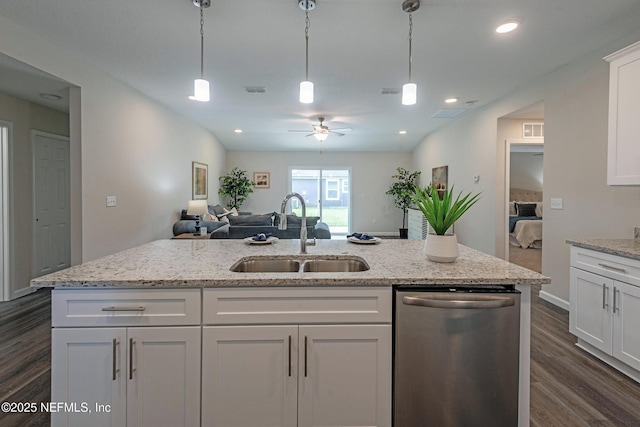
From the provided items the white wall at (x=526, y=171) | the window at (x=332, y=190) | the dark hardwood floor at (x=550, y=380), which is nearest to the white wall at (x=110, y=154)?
the dark hardwood floor at (x=550, y=380)

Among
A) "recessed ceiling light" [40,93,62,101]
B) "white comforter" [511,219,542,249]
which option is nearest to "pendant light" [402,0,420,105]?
"recessed ceiling light" [40,93,62,101]

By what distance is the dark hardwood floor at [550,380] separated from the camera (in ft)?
5.61

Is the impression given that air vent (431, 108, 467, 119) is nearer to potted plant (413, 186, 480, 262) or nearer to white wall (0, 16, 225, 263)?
potted plant (413, 186, 480, 262)

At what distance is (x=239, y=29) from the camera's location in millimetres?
2584

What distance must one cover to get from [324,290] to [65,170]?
15.7 ft

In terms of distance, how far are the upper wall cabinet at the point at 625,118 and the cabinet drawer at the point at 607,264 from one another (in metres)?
0.57

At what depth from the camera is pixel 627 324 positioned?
6.55 feet

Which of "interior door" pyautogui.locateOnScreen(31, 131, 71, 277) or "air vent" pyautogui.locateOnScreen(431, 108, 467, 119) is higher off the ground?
"air vent" pyautogui.locateOnScreen(431, 108, 467, 119)

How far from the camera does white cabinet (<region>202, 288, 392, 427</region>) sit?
4.41ft

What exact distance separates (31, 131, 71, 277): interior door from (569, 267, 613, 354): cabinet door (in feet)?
18.7

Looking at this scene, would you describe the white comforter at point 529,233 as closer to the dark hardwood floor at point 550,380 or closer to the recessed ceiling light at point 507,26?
the dark hardwood floor at point 550,380

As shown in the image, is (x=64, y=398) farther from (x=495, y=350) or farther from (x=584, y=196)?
(x=584, y=196)

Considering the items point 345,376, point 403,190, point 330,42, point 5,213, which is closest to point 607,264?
point 345,376

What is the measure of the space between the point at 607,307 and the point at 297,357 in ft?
7.26
